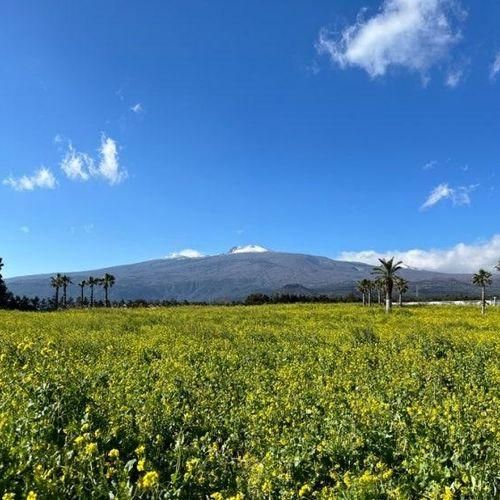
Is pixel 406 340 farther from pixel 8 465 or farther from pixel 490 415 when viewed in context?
pixel 8 465

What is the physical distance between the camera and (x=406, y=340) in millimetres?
20344

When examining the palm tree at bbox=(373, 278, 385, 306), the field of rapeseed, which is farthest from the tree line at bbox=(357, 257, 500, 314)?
the field of rapeseed

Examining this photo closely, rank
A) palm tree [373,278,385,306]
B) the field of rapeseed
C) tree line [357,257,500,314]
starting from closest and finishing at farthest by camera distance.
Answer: the field of rapeseed → tree line [357,257,500,314] → palm tree [373,278,385,306]

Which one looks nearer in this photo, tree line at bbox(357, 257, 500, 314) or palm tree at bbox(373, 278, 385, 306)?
tree line at bbox(357, 257, 500, 314)

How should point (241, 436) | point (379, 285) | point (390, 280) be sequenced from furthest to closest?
point (379, 285) < point (390, 280) < point (241, 436)

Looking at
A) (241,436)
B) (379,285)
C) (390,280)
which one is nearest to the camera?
(241,436)

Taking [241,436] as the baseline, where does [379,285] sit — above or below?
above

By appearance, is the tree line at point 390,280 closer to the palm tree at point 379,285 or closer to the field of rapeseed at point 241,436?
the palm tree at point 379,285

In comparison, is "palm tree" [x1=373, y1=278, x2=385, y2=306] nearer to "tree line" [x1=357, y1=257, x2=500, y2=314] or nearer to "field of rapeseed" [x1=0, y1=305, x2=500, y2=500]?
"tree line" [x1=357, y1=257, x2=500, y2=314]

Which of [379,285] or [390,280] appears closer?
[390,280]

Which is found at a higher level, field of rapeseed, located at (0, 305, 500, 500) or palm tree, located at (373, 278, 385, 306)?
palm tree, located at (373, 278, 385, 306)

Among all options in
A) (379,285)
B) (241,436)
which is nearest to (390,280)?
(379,285)

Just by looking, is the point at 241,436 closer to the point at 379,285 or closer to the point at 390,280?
the point at 390,280

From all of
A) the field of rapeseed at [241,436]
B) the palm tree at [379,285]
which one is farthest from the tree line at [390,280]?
the field of rapeseed at [241,436]
